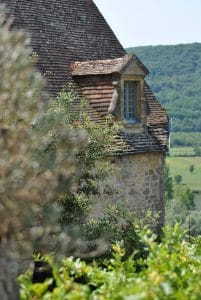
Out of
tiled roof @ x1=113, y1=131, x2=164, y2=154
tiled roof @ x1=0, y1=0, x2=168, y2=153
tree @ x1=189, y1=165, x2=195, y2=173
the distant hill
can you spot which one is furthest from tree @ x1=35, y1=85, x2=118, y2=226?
tree @ x1=189, y1=165, x2=195, y2=173

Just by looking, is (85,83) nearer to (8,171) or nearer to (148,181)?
(148,181)

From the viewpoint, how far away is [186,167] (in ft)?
216

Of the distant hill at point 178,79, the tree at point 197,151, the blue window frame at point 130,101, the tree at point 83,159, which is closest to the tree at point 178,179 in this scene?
the tree at point 197,151

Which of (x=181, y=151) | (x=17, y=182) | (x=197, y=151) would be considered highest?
(x=181, y=151)

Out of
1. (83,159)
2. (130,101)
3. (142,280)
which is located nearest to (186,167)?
(130,101)

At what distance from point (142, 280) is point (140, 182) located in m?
10.7

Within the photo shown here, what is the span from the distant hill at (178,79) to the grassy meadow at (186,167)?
7.37 ft

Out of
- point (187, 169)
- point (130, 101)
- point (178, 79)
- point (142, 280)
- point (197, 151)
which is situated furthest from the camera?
point (178, 79)

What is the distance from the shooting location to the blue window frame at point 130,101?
561 inches

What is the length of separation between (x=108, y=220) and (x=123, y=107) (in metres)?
3.82

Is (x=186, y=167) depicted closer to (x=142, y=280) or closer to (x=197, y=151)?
(x=197, y=151)

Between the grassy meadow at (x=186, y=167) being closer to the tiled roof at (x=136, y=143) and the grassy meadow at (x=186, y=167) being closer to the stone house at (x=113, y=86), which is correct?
the stone house at (x=113, y=86)

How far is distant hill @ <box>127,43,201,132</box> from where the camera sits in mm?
59781

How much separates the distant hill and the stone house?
40.1 meters
